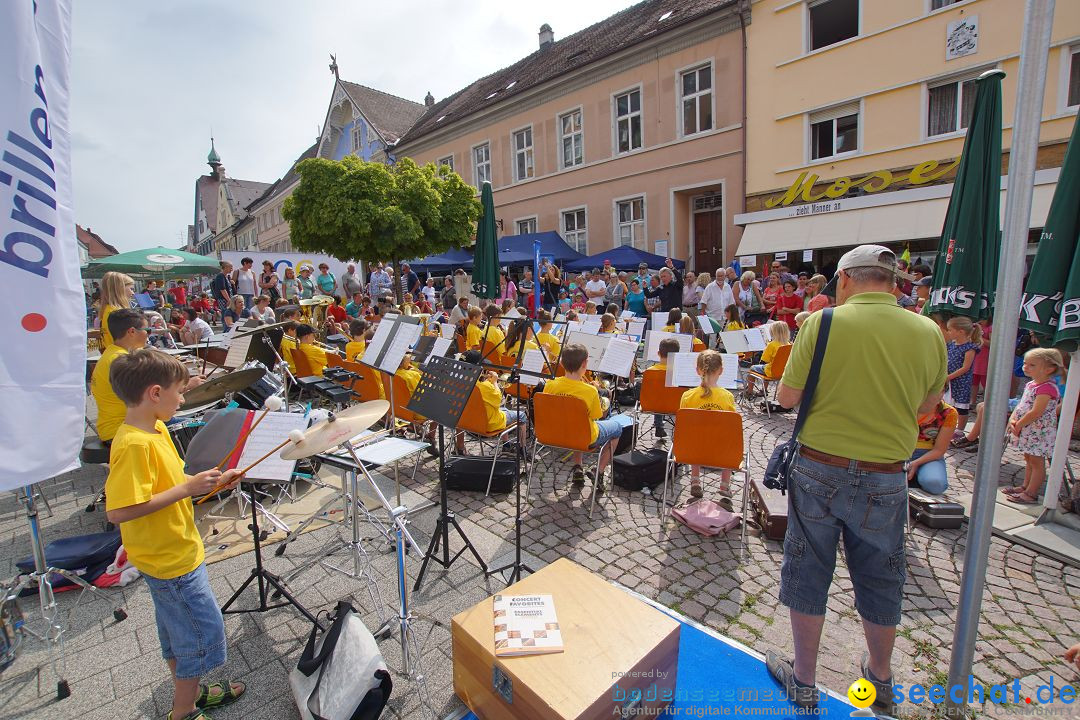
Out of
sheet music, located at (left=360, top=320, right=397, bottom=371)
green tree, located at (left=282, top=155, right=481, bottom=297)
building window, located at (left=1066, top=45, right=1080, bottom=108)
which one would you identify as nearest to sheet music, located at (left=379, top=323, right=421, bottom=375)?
sheet music, located at (left=360, top=320, right=397, bottom=371)

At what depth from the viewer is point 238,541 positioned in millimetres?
3986

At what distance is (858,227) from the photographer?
42.8 ft

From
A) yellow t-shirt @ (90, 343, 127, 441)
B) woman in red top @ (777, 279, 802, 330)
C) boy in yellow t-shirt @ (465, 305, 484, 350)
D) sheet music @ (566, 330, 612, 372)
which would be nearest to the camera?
yellow t-shirt @ (90, 343, 127, 441)

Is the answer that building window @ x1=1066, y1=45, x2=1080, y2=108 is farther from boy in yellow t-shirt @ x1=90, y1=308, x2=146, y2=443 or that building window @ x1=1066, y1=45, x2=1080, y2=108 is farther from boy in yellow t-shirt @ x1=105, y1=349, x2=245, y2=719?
boy in yellow t-shirt @ x1=90, y1=308, x2=146, y2=443

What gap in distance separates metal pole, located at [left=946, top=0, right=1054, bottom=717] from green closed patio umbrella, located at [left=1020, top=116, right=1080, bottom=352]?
7.09 feet

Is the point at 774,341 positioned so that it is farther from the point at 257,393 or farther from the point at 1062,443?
the point at 257,393

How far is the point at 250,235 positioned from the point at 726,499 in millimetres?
54238

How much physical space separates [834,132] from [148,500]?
54.4 feet

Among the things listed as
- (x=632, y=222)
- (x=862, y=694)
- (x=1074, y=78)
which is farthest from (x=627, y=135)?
(x=862, y=694)

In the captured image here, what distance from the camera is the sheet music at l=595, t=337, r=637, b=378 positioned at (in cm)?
537

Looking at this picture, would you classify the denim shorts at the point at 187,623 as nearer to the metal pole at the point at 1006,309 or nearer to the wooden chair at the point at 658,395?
the metal pole at the point at 1006,309

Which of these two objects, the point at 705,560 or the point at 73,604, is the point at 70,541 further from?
the point at 705,560

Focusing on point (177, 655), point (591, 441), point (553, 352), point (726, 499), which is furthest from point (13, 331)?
point (553, 352)

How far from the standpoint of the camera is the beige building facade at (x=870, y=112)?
11.3 metres
